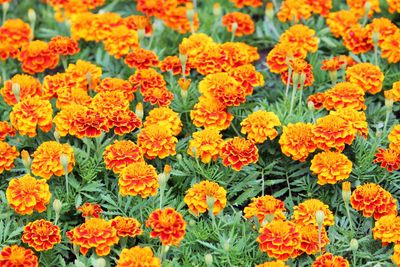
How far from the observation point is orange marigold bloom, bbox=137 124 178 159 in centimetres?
367

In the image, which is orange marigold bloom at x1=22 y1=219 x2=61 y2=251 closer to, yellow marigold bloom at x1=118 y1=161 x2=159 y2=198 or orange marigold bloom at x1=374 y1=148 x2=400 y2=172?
yellow marigold bloom at x1=118 y1=161 x2=159 y2=198

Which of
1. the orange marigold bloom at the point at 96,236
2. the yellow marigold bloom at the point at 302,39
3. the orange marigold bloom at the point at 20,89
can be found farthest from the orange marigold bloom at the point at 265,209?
the orange marigold bloom at the point at 20,89

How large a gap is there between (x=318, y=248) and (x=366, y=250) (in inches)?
11.2

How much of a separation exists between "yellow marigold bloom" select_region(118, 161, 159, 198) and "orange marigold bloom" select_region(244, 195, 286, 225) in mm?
428

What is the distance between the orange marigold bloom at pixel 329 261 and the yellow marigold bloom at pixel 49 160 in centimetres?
122

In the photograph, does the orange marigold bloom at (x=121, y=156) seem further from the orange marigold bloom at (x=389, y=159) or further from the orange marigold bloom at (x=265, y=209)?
the orange marigold bloom at (x=389, y=159)

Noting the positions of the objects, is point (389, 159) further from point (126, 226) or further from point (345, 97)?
point (126, 226)

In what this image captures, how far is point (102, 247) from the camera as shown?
10.5 feet

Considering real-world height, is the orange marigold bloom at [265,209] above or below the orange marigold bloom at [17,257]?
above

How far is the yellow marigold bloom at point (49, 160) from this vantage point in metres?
3.58

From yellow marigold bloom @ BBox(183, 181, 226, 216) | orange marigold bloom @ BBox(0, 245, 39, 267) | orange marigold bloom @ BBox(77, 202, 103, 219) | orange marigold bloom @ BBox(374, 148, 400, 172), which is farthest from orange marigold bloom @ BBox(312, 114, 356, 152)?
orange marigold bloom @ BBox(0, 245, 39, 267)

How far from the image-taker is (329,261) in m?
3.10

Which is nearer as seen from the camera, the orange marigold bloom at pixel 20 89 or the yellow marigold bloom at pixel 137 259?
the yellow marigold bloom at pixel 137 259

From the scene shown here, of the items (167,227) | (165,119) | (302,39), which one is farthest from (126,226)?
(302,39)
